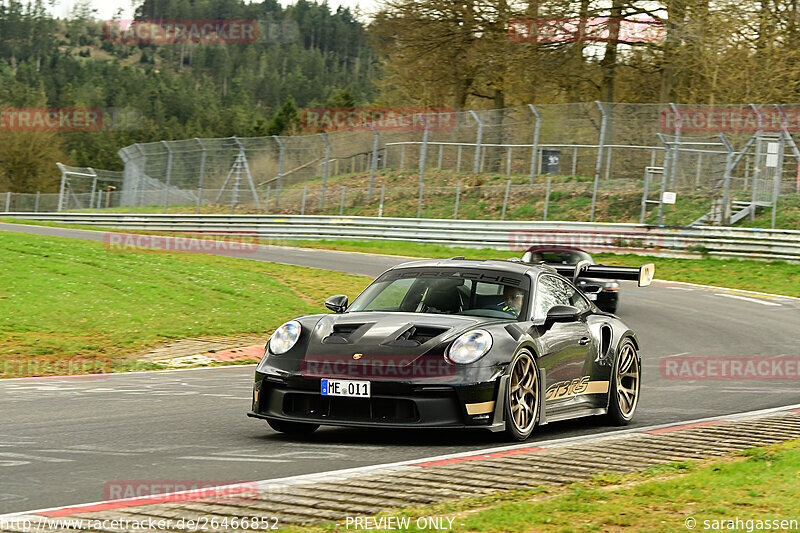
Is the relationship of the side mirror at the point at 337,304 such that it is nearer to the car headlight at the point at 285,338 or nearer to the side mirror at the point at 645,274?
the car headlight at the point at 285,338

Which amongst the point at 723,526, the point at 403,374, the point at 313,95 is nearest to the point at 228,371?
the point at 403,374

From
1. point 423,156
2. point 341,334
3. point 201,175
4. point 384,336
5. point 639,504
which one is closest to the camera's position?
point 639,504

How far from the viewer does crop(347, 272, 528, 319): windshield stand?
8445 mm

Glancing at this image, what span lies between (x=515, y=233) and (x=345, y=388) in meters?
27.6

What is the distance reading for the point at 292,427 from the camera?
26.0 feet

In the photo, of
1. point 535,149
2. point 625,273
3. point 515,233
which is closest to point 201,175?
point 535,149

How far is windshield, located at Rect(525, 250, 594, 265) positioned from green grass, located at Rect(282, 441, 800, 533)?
49.6ft

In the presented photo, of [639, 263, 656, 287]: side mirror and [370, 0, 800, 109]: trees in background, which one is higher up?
[370, 0, 800, 109]: trees in background

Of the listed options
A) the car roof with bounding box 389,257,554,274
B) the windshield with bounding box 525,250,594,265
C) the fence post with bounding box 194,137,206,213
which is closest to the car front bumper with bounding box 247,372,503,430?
the car roof with bounding box 389,257,554,274

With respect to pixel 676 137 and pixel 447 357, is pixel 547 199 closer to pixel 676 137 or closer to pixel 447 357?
pixel 676 137

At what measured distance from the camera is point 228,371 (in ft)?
43.5

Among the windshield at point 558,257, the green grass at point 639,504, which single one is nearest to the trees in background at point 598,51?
the windshield at point 558,257

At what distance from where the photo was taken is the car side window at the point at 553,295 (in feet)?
28.4

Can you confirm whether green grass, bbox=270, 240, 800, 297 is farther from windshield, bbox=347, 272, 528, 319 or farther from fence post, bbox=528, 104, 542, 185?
windshield, bbox=347, 272, 528, 319
